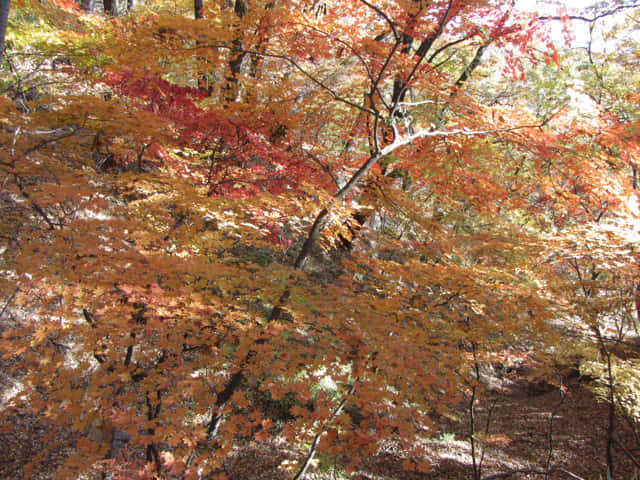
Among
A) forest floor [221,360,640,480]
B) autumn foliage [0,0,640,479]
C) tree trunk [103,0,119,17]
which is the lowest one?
forest floor [221,360,640,480]

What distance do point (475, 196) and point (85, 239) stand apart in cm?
769

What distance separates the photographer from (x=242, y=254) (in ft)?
28.5

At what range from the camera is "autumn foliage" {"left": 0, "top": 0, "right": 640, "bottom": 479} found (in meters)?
3.05

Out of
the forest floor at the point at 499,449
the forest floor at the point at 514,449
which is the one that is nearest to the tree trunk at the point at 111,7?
the forest floor at the point at 499,449

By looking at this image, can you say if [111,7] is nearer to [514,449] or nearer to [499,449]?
[499,449]

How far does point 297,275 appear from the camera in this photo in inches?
153

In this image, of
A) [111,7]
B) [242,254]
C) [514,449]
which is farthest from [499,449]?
[111,7]

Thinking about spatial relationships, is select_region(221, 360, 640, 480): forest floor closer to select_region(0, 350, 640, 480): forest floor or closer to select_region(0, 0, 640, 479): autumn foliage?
select_region(0, 350, 640, 480): forest floor

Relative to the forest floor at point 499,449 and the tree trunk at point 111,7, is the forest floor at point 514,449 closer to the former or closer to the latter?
the forest floor at point 499,449

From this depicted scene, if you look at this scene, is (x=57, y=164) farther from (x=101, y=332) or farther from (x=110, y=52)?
(x=101, y=332)

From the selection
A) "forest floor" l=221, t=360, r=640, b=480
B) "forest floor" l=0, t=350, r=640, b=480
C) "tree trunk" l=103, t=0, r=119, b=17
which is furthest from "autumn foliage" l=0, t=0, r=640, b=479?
"tree trunk" l=103, t=0, r=119, b=17

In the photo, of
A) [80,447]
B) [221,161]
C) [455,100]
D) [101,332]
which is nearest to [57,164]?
[221,161]

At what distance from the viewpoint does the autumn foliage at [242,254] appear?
3049 mm

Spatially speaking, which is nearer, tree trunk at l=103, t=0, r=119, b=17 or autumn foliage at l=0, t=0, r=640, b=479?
autumn foliage at l=0, t=0, r=640, b=479
